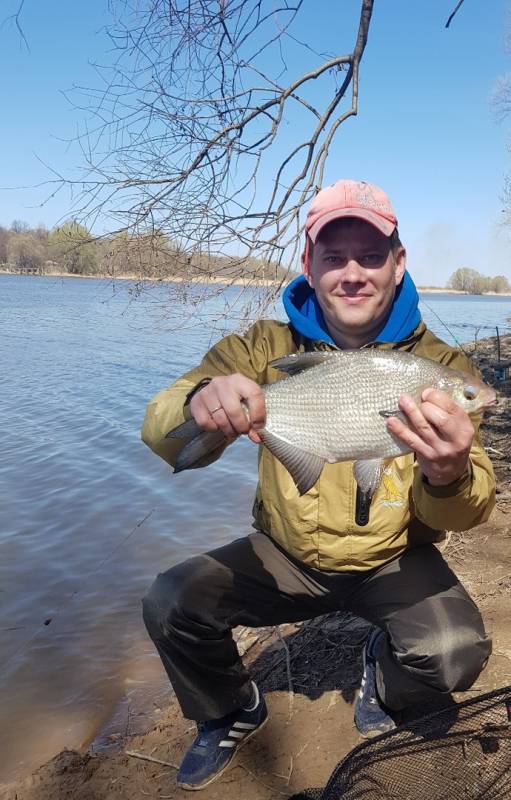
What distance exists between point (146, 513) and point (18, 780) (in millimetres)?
4142

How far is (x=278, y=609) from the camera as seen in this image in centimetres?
307

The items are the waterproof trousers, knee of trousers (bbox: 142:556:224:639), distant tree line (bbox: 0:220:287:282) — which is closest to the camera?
the waterproof trousers

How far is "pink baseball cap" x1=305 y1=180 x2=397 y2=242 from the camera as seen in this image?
2.96 metres

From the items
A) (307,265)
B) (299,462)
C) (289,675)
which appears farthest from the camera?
(289,675)

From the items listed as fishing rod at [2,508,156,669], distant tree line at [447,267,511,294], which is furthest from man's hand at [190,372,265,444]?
distant tree line at [447,267,511,294]

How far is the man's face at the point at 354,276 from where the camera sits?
2.95m

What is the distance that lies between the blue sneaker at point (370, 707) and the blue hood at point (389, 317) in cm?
156

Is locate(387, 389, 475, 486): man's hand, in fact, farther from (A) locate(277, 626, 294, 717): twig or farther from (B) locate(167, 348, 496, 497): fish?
(A) locate(277, 626, 294, 717): twig

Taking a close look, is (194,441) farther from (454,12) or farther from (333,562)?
(454,12)

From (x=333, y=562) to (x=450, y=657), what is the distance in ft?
2.06

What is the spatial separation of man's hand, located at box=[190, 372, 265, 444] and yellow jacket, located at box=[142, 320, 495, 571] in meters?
0.27

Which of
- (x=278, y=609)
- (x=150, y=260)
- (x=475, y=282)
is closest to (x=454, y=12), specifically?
(x=150, y=260)

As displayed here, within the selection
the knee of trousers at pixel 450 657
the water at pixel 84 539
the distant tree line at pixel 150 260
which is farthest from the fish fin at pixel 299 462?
the distant tree line at pixel 150 260

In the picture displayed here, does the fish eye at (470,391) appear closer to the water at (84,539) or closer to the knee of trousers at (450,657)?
the knee of trousers at (450,657)
